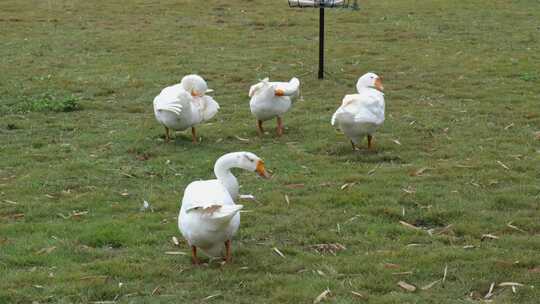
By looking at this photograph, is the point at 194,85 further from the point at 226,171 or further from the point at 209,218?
the point at 209,218

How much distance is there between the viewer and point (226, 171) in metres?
6.61

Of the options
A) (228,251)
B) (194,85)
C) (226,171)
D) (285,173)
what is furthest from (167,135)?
(228,251)

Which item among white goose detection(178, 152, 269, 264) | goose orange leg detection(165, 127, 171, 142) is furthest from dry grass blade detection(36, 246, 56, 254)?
goose orange leg detection(165, 127, 171, 142)

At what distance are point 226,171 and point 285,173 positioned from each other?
2.13 m

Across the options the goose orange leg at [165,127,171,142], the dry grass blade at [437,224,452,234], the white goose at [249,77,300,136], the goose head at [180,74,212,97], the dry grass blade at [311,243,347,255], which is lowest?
the goose orange leg at [165,127,171,142]

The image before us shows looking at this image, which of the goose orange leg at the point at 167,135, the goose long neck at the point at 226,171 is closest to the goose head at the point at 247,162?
the goose long neck at the point at 226,171

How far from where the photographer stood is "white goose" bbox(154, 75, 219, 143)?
30.7 ft

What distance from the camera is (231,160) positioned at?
656 cm

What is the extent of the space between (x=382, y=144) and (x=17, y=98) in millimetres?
5744

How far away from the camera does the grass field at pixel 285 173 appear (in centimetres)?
593

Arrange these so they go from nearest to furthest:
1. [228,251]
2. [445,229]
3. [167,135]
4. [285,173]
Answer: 1. [228,251]
2. [445,229]
3. [285,173]
4. [167,135]

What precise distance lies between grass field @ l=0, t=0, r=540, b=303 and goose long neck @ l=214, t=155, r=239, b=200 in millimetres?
457

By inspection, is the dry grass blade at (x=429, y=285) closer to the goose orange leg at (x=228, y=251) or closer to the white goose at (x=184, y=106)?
the goose orange leg at (x=228, y=251)

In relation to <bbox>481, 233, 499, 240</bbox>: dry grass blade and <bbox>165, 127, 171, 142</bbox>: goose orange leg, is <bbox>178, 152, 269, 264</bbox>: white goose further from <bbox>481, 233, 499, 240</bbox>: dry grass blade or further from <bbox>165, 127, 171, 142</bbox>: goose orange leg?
<bbox>165, 127, 171, 142</bbox>: goose orange leg
